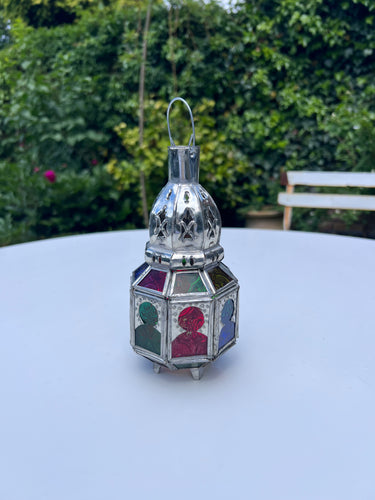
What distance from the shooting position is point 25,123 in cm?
371

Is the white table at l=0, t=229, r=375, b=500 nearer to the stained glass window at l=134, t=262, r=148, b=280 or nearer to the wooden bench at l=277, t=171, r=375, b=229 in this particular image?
the stained glass window at l=134, t=262, r=148, b=280

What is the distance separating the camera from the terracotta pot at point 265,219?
399 centimetres

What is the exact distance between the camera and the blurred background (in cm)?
359

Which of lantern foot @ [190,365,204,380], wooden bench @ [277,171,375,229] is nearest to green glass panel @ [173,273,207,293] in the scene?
lantern foot @ [190,365,204,380]

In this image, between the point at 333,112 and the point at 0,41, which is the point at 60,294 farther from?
the point at 0,41

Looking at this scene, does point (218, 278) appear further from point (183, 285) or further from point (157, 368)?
point (157, 368)

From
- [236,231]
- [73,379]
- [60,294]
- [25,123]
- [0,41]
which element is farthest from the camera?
[0,41]

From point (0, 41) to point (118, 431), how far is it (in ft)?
15.6

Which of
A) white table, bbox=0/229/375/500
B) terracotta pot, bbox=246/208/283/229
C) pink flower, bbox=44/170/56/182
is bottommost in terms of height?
terracotta pot, bbox=246/208/283/229

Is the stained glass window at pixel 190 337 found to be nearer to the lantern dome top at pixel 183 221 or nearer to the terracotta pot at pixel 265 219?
the lantern dome top at pixel 183 221

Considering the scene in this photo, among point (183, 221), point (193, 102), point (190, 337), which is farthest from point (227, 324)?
point (193, 102)

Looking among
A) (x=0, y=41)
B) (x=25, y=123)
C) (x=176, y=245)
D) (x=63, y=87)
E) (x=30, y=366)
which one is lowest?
(x=30, y=366)

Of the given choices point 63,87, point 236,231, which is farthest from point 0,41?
point 236,231

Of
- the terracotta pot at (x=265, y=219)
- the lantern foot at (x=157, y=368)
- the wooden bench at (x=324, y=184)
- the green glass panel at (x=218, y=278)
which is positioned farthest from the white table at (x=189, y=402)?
the terracotta pot at (x=265, y=219)
